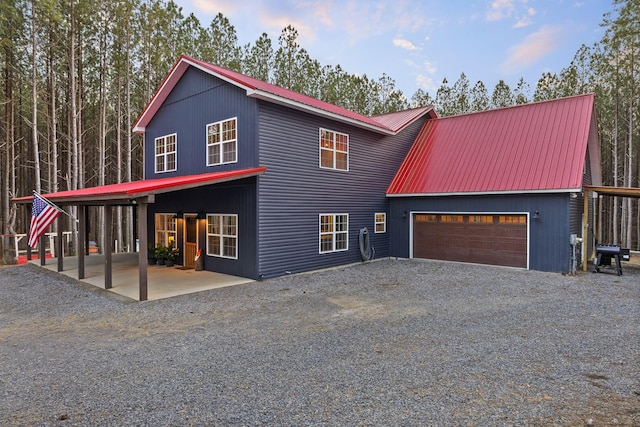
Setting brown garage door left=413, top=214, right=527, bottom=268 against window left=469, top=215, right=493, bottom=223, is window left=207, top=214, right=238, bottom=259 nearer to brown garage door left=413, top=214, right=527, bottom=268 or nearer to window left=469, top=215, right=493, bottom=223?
brown garage door left=413, top=214, right=527, bottom=268

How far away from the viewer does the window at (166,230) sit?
13348 millimetres

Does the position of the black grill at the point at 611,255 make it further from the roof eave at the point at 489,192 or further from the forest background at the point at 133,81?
the forest background at the point at 133,81

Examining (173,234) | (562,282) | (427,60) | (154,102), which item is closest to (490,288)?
(562,282)

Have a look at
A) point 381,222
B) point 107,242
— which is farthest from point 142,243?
point 381,222

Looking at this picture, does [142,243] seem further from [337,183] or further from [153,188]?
[337,183]

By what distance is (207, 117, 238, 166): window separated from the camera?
36.6 ft

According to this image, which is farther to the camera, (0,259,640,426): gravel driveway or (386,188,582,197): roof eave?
(386,188,582,197): roof eave

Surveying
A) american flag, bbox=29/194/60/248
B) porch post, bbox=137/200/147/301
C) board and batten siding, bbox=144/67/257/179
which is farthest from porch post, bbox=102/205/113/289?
board and batten siding, bbox=144/67/257/179

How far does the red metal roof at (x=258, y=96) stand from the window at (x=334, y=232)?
11.8 feet

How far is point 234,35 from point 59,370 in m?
22.1

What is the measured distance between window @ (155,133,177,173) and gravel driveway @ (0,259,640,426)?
6.25m

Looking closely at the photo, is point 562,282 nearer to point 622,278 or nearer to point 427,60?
point 622,278

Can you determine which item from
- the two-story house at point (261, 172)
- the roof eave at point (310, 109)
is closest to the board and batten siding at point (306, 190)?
the two-story house at point (261, 172)

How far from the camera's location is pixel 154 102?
534 inches
